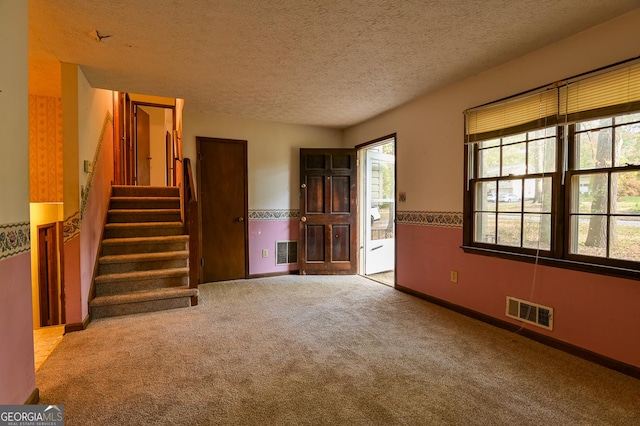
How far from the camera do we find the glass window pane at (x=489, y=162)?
3.01 metres

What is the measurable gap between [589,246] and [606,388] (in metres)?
0.95

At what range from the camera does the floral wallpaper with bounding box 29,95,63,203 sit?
3949mm

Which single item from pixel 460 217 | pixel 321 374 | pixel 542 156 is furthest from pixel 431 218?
pixel 321 374

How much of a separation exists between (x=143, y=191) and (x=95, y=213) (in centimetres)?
129

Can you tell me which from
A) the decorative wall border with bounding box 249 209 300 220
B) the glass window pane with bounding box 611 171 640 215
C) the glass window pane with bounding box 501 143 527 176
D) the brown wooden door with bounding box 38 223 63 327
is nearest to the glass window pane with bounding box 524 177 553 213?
the glass window pane with bounding box 501 143 527 176

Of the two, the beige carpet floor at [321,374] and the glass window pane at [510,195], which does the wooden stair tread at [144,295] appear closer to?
the beige carpet floor at [321,374]

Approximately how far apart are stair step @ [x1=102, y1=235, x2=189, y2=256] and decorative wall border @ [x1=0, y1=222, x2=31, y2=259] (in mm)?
1942

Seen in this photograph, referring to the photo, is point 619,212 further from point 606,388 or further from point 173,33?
point 173,33

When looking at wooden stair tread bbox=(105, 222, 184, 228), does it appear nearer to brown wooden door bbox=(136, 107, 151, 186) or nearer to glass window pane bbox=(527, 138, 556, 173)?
brown wooden door bbox=(136, 107, 151, 186)

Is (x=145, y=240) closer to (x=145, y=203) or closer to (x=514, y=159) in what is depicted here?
(x=145, y=203)

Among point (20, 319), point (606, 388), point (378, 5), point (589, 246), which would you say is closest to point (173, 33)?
point (378, 5)

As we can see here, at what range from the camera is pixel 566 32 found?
90.7 inches

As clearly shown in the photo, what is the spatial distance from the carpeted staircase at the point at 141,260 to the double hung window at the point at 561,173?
3170mm

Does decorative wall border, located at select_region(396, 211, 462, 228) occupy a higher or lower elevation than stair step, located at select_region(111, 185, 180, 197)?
lower
